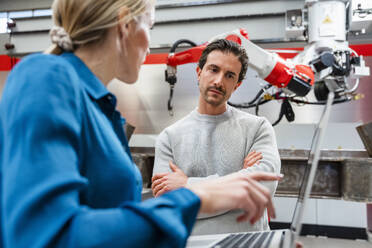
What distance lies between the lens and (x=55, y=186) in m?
0.40

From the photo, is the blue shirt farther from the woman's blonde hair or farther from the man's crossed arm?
the man's crossed arm

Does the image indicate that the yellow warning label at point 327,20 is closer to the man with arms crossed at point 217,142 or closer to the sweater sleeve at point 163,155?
the man with arms crossed at point 217,142

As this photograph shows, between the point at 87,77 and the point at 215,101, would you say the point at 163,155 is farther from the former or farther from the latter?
the point at 87,77

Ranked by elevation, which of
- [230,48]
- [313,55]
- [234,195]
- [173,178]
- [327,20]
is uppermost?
[327,20]

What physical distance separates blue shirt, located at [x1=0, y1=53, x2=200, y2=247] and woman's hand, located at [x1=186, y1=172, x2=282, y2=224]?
0.08ft

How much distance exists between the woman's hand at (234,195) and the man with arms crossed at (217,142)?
772 mm

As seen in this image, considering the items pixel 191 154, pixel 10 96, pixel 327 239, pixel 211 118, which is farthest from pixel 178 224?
pixel 327 239

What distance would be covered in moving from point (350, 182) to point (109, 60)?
88.5 inches

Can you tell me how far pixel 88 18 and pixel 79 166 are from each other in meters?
0.30

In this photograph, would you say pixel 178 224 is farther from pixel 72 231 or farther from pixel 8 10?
pixel 8 10

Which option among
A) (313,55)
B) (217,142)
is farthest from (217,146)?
(313,55)

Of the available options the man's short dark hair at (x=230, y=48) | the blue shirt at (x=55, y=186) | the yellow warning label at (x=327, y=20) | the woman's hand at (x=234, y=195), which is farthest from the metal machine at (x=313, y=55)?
the blue shirt at (x=55, y=186)

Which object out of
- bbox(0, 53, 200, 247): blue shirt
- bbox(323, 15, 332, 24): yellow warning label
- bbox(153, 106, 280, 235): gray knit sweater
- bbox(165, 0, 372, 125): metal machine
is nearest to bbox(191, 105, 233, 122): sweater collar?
bbox(153, 106, 280, 235): gray knit sweater

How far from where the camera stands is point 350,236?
3.58 metres
